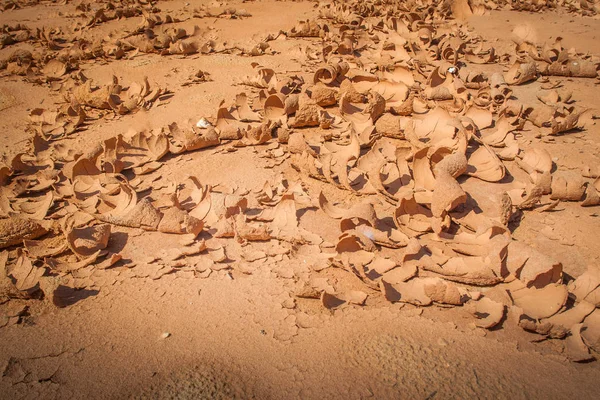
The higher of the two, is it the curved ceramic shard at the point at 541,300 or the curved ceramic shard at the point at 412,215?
the curved ceramic shard at the point at 412,215

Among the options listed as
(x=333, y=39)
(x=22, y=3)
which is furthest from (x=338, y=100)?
(x=22, y=3)

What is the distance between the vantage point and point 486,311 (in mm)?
1490

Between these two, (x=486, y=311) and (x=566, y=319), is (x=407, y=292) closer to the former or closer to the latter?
(x=486, y=311)

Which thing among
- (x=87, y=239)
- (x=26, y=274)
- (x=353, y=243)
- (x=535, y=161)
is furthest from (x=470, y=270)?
(x=26, y=274)

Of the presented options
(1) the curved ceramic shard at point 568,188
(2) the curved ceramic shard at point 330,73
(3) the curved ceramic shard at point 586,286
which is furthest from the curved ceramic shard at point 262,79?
(3) the curved ceramic shard at point 586,286

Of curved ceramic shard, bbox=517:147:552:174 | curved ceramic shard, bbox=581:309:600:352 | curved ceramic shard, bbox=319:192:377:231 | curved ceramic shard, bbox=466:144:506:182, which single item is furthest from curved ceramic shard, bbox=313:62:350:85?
curved ceramic shard, bbox=581:309:600:352

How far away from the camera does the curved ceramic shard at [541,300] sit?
1.49 meters

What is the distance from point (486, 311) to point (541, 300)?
22 centimetres

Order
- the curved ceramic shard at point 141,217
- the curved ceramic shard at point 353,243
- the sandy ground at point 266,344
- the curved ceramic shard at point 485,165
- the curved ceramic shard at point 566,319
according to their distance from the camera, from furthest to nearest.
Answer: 1. the curved ceramic shard at point 485,165
2. the curved ceramic shard at point 141,217
3. the curved ceramic shard at point 353,243
4. the curved ceramic shard at point 566,319
5. the sandy ground at point 266,344

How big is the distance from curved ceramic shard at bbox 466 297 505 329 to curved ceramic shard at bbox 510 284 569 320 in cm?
10

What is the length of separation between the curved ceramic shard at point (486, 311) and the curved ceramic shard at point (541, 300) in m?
0.10

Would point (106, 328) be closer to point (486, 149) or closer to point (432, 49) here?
point (486, 149)

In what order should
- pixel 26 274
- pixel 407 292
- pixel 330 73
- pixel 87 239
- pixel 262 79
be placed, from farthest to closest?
pixel 262 79 → pixel 330 73 → pixel 87 239 → pixel 26 274 → pixel 407 292

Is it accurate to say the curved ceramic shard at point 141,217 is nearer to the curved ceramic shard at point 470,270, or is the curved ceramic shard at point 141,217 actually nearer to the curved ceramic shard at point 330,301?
the curved ceramic shard at point 330,301
